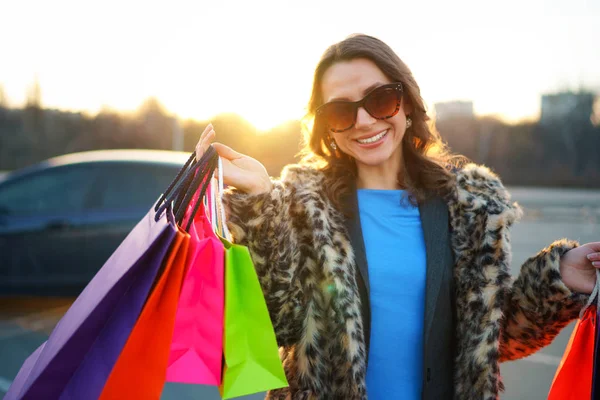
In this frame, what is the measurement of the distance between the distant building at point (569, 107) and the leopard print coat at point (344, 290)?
50.3 metres

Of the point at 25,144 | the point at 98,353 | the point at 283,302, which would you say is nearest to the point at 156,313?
the point at 98,353

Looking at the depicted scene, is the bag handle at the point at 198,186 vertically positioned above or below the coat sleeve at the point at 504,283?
above

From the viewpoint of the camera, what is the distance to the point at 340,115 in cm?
172

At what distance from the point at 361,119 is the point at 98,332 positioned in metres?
1.07

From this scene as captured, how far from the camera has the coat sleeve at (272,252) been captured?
→ 146cm

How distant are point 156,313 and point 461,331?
1038 mm

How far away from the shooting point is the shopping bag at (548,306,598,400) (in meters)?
1.38

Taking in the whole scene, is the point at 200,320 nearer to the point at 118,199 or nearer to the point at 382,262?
the point at 382,262

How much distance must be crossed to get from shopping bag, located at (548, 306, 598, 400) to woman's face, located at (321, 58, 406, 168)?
81 centimetres

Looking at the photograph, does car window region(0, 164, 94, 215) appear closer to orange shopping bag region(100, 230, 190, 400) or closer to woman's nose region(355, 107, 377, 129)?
woman's nose region(355, 107, 377, 129)

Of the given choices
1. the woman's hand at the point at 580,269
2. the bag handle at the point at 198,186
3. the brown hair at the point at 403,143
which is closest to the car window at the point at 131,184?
the brown hair at the point at 403,143

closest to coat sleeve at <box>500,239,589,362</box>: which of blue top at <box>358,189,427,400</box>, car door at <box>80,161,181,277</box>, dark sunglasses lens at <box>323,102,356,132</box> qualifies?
blue top at <box>358,189,427,400</box>

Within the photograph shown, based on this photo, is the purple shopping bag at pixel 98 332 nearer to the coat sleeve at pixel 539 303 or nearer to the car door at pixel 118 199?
the coat sleeve at pixel 539 303

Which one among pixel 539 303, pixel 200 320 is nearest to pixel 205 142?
pixel 200 320
